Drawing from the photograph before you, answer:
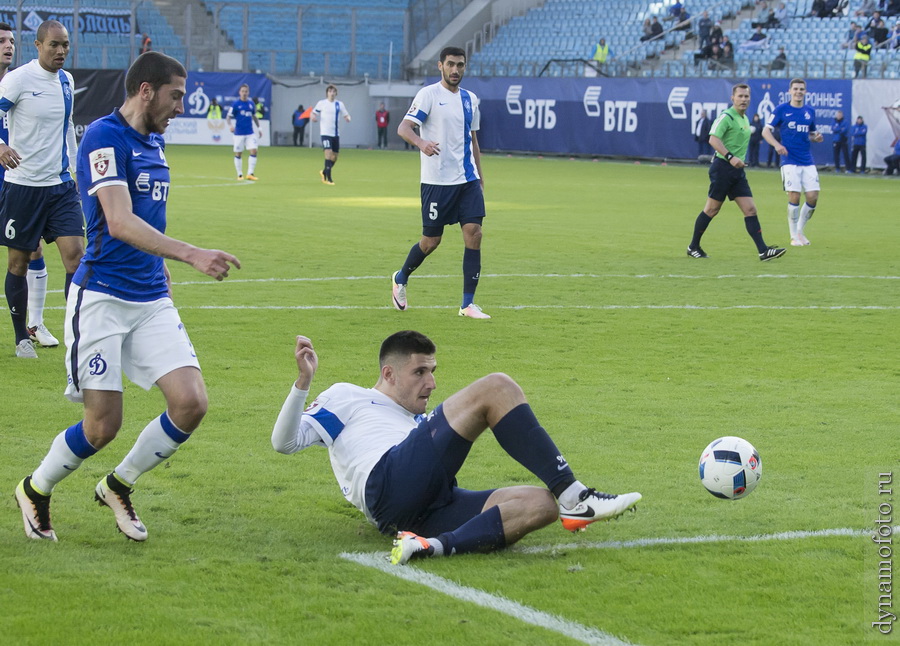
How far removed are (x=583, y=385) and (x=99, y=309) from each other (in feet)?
12.7

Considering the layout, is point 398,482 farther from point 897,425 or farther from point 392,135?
point 392,135

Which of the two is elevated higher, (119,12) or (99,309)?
(119,12)

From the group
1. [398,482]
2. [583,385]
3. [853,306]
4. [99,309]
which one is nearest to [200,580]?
[398,482]

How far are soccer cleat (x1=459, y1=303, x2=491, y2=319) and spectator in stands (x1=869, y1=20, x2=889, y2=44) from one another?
27.8 meters

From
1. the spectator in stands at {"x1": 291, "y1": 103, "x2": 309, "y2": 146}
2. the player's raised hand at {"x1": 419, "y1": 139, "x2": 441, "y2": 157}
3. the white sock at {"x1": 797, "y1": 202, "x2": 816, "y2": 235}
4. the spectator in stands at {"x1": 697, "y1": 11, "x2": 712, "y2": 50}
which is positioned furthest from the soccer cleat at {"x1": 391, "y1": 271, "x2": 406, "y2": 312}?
the spectator in stands at {"x1": 291, "y1": 103, "x2": 309, "y2": 146}

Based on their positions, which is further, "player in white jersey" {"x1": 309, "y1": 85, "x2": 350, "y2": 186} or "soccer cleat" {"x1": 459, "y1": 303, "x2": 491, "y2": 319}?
"player in white jersey" {"x1": 309, "y1": 85, "x2": 350, "y2": 186}

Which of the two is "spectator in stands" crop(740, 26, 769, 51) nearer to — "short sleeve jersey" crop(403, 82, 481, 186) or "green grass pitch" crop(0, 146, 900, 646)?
"green grass pitch" crop(0, 146, 900, 646)

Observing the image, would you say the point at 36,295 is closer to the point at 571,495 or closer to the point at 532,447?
the point at 532,447

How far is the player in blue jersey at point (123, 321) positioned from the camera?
4.71m

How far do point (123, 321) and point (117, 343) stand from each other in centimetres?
11

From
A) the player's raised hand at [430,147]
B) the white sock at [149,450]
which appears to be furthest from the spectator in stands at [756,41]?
the white sock at [149,450]

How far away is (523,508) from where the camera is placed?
4648 mm

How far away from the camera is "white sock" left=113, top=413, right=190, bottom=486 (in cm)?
477

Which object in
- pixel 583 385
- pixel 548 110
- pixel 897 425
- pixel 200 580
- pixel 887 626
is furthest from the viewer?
pixel 548 110
